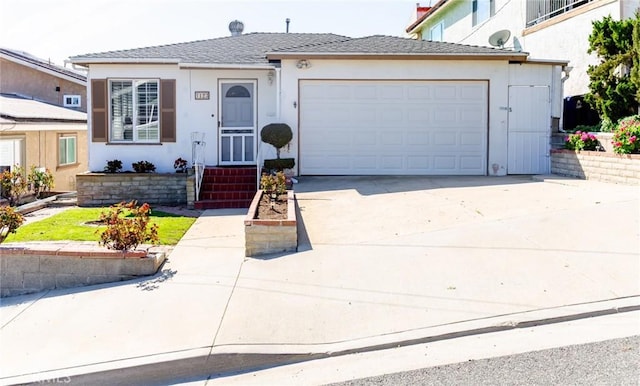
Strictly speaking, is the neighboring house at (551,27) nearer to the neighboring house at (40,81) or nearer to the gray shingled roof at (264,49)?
the gray shingled roof at (264,49)

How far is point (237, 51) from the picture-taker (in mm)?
16016

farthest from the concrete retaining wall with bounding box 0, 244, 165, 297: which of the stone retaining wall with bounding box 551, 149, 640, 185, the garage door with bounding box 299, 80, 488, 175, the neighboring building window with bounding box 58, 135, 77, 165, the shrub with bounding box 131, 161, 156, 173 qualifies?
the neighboring building window with bounding box 58, 135, 77, 165

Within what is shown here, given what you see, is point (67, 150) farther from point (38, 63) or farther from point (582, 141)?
point (582, 141)

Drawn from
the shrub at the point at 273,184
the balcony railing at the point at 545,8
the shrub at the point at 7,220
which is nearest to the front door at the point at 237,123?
the shrub at the point at 273,184

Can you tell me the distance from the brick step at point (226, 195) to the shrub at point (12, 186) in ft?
15.9

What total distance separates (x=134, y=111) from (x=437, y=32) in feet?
56.1

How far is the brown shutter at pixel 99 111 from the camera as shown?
14.6m

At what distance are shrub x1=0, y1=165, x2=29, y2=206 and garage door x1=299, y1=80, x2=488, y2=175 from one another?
7.14 meters

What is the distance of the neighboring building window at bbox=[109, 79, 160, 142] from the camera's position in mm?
14727

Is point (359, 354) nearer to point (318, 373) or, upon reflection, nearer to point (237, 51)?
point (318, 373)

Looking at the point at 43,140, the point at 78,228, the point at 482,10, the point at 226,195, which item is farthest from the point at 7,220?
the point at 482,10

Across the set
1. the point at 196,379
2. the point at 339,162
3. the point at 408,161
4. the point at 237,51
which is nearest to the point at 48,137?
the point at 237,51

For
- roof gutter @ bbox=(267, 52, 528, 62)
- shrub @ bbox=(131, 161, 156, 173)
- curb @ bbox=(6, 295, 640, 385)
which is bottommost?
→ curb @ bbox=(6, 295, 640, 385)

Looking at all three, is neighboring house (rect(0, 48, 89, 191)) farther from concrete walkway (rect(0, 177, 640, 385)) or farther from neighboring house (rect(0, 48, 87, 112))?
concrete walkway (rect(0, 177, 640, 385))
